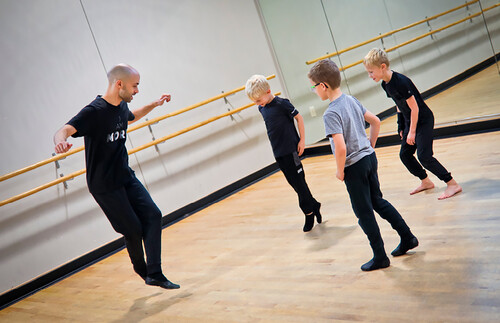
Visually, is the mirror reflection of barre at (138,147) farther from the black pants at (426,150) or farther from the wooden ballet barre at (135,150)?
the black pants at (426,150)

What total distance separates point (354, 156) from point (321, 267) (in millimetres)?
744

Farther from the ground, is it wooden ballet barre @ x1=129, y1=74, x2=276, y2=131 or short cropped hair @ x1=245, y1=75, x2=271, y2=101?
short cropped hair @ x1=245, y1=75, x2=271, y2=101

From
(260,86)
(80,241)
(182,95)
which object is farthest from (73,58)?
(260,86)

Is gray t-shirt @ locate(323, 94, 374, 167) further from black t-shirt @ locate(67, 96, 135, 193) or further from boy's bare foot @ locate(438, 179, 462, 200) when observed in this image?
black t-shirt @ locate(67, 96, 135, 193)

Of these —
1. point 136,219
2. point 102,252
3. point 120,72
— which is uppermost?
point 120,72

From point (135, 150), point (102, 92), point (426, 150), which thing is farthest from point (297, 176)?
point (102, 92)

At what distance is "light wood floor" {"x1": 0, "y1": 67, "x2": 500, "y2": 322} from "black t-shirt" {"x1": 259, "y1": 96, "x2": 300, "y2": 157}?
61 centimetres

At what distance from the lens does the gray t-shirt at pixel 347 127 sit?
101 inches

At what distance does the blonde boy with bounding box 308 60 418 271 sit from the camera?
2.56 meters

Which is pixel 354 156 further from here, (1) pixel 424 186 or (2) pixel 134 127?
(2) pixel 134 127

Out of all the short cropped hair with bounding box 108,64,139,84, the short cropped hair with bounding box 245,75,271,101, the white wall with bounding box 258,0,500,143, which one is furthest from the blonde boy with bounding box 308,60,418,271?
the white wall with bounding box 258,0,500,143

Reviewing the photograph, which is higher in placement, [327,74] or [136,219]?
[327,74]

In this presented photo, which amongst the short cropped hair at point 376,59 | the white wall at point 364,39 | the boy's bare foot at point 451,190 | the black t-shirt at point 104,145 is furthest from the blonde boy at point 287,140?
the white wall at point 364,39

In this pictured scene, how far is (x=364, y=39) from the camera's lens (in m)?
5.74
